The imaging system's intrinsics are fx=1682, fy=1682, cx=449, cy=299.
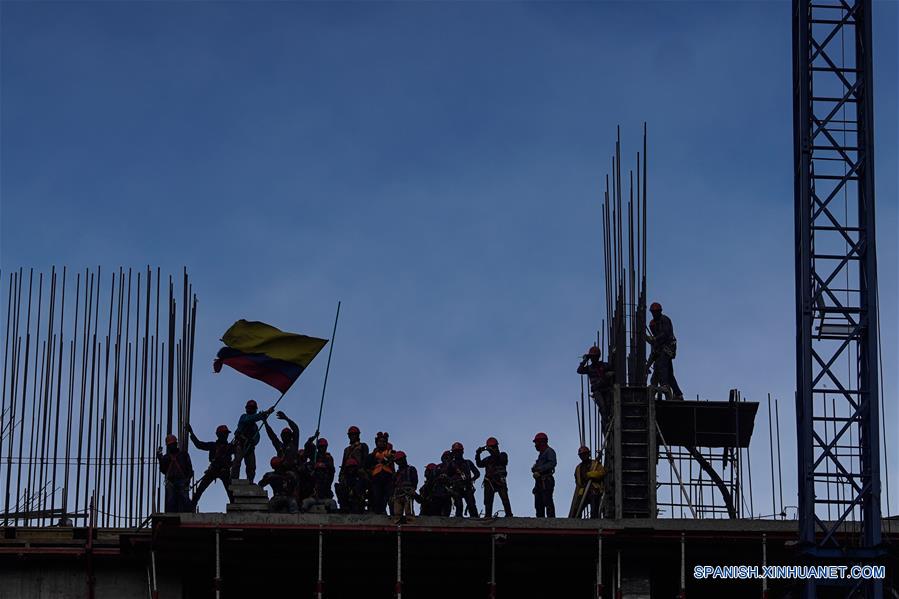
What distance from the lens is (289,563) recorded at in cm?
3416

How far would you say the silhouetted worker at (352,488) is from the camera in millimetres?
34031

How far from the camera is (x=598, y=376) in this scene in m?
36.2

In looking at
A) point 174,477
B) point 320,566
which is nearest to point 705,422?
point 320,566

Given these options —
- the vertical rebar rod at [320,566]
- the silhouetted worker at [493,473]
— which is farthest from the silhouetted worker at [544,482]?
the vertical rebar rod at [320,566]

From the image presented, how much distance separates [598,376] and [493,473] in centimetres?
353

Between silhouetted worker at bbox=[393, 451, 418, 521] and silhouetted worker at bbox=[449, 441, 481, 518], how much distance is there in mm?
800

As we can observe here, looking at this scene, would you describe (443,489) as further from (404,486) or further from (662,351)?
(662,351)

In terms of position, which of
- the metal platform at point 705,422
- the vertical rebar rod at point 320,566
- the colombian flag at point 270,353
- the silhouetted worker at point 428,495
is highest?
the colombian flag at point 270,353

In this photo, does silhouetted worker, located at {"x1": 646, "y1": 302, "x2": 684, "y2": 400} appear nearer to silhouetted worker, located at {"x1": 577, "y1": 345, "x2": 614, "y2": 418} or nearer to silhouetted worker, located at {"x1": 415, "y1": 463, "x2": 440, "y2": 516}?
silhouetted worker, located at {"x1": 577, "y1": 345, "x2": 614, "y2": 418}

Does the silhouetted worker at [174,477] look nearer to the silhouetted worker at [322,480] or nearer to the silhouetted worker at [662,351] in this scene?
the silhouetted worker at [322,480]

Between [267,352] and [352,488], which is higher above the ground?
[267,352]

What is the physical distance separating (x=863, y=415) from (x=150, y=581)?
1454cm

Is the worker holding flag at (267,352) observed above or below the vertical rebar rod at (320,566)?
above

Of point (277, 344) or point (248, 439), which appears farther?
point (277, 344)
